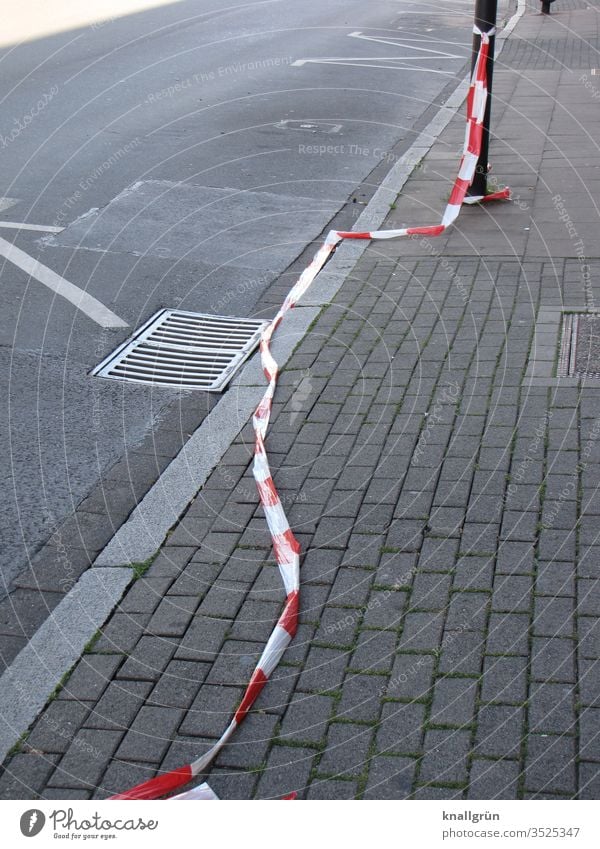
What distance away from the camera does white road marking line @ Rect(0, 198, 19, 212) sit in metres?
9.02

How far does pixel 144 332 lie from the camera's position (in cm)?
686

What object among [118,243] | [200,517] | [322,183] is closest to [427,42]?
[322,183]

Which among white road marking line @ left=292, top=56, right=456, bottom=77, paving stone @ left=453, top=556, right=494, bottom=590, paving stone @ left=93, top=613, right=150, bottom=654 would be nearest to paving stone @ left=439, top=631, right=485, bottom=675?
paving stone @ left=453, top=556, right=494, bottom=590

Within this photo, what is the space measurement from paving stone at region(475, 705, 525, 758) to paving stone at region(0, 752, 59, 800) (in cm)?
146

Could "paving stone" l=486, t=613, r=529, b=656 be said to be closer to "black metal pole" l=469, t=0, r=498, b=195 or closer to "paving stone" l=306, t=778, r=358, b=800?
"paving stone" l=306, t=778, r=358, b=800

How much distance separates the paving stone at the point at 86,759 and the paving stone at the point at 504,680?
1.33 m

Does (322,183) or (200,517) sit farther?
(322,183)

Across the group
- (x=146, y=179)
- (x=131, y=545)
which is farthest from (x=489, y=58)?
(x=131, y=545)

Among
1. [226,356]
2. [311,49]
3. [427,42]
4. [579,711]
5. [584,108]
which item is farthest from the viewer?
[427,42]

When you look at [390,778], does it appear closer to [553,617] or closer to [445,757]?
[445,757]

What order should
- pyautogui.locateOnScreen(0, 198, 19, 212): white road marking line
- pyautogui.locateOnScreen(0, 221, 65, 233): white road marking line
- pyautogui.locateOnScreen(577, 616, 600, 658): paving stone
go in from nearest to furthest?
pyautogui.locateOnScreen(577, 616, 600, 658): paving stone → pyautogui.locateOnScreen(0, 221, 65, 233): white road marking line → pyautogui.locateOnScreen(0, 198, 19, 212): white road marking line

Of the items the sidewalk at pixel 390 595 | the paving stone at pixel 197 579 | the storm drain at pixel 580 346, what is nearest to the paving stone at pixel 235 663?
the sidewalk at pixel 390 595

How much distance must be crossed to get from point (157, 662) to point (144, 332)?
3.32 m

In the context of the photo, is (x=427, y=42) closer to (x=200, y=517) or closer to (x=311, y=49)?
(x=311, y=49)
